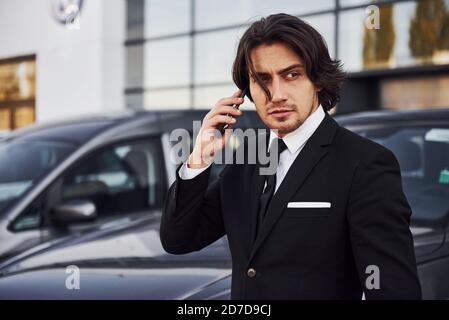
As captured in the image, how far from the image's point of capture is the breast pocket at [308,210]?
1.21 meters

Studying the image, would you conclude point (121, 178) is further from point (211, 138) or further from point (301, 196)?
point (301, 196)

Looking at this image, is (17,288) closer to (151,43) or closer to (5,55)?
(151,43)

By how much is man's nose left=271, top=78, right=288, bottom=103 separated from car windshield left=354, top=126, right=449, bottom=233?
4.71ft

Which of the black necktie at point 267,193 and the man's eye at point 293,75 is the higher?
the man's eye at point 293,75

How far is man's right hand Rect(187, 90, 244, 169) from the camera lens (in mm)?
1357

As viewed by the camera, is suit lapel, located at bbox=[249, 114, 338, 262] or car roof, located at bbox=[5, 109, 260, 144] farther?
car roof, located at bbox=[5, 109, 260, 144]

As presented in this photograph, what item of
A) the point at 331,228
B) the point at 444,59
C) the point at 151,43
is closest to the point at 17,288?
the point at 331,228

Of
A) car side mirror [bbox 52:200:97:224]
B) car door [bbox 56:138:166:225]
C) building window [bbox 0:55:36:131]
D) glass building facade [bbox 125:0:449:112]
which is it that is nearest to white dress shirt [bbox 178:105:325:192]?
car side mirror [bbox 52:200:97:224]

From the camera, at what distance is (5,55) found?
13.4 meters

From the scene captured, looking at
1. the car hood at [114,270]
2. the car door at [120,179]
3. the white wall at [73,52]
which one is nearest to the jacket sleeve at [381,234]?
the car hood at [114,270]

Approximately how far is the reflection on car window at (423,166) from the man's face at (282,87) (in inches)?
Answer: 55.2

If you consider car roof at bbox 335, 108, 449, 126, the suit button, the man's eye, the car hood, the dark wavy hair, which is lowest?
the car hood

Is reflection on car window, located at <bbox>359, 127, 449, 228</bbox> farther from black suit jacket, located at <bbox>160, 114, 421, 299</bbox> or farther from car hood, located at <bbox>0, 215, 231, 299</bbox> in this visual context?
black suit jacket, located at <bbox>160, 114, 421, 299</bbox>

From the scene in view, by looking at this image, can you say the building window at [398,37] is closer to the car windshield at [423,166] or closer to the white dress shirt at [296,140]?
the car windshield at [423,166]
